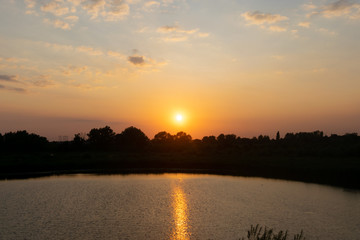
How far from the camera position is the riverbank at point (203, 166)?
63.4m

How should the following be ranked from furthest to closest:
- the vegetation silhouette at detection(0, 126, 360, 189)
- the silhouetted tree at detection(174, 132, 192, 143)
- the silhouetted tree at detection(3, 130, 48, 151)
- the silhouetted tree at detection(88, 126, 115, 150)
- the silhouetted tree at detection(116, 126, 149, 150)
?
the silhouetted tree at detection(174, 132, 192, 143)
the silhouetted tree at detection(116, 126, 149, 150)
the silhouetted tree at detection(88, 126, 115, 150)
the silhouetted tree at detection(3, 130, 48, 151)
the vegetation silhouette at detection(0, 126, 360, 189)

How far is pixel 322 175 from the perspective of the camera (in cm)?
6291

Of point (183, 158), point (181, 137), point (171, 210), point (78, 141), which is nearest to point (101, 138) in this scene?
point (78, 141)

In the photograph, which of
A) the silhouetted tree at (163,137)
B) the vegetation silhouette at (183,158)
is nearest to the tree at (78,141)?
the vegetation silhouette at (183,158)

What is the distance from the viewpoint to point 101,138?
129625mm

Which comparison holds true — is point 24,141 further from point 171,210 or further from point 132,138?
point 171,210

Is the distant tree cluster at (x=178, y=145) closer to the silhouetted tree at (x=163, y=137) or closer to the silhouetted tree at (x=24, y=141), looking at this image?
the silhouetted tree at (x=24, y=141)

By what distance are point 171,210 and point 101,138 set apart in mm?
100448

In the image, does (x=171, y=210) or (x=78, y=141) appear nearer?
(x=171, y=210)

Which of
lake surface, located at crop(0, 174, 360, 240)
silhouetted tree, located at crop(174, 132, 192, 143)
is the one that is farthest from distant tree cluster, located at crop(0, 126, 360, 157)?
lake surface, located at crop(0, 174, 360, 240)

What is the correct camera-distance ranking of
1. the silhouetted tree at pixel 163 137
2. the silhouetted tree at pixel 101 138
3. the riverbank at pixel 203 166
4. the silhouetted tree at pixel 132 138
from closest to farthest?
1. the riverbank at pixel 203 166
2. the silhouetted tree at pixel 101 138
3. the silhouetted tree at pixel 132 138
4. the silhouetted tree at pixel 163 137

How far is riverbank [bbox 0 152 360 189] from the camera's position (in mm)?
63406

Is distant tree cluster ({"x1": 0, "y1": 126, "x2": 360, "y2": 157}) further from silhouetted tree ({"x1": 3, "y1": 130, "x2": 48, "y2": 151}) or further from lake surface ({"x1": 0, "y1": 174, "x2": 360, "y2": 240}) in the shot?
lake surface ({"x1": 0, "y1": 174, "x2": 360, "y2": 240})

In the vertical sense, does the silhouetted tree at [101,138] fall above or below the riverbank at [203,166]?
above
